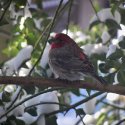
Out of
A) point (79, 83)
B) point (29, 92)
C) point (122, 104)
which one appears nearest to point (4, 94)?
point (29, 92)

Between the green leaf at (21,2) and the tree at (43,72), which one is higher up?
the green leaf at (21,2)

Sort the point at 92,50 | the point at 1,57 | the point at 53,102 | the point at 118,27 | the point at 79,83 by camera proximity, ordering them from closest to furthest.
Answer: the point at 79,83, the point at 53,102, the point at 118,27, the point at 92,50, the point at 1,57

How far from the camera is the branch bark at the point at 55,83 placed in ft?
3.54

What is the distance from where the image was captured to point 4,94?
121cm

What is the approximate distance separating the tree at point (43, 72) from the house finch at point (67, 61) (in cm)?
3

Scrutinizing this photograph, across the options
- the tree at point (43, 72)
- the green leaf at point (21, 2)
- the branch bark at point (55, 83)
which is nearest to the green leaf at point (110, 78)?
the tree at point (43, 72)

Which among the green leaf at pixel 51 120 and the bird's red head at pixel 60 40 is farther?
the bird's red head at pixel 60 40

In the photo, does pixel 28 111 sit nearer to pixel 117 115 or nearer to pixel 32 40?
pixel 32 40

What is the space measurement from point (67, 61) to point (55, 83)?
0.28 m

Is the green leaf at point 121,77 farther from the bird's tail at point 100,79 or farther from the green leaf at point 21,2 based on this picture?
the green leaf at point 21,2

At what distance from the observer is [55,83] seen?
1106 mm

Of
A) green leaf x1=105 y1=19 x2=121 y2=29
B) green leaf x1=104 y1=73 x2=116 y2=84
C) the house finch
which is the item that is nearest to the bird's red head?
the house finch

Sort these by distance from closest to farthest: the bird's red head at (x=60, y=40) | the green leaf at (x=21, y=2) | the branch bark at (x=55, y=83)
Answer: the branch bark at (x=55, y=83) < the green leaf at (x=21, y=2) < the bird's red head at (x=60, y=40)

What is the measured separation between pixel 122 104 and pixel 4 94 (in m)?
0.65
